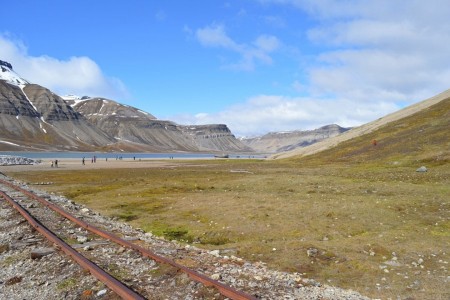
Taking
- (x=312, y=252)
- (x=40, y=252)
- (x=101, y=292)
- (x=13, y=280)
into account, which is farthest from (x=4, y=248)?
(x=312, y=252)

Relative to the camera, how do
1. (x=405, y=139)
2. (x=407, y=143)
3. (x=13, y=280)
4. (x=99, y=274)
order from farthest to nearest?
(x=405, y=139) < (x=407, y=143) < (x=13, y=280) < (x=99, y=274)

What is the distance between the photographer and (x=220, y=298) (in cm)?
1056

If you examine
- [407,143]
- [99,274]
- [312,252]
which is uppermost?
[407,143]

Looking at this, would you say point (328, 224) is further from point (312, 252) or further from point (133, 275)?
point (133, 275)

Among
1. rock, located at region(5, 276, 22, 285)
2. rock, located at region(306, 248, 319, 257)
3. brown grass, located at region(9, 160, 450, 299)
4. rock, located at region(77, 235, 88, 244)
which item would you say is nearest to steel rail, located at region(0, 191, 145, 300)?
rock, located at region(77, 235, 88, 244)

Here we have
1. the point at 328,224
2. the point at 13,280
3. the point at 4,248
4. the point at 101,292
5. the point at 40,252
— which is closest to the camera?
the point at 101,292

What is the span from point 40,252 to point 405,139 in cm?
8587

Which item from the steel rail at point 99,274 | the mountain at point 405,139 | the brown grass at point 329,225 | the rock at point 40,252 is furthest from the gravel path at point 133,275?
the mountain at point 405,139

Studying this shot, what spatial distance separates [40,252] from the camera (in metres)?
15.5

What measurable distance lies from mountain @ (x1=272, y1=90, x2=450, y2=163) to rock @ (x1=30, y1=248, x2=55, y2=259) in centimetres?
5581

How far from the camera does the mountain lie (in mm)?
69444

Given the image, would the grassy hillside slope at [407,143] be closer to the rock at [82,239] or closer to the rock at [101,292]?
the rock at [82,239]

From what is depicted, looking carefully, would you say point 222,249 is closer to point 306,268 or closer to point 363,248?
point 306,268

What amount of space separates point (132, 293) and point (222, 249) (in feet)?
32.0
